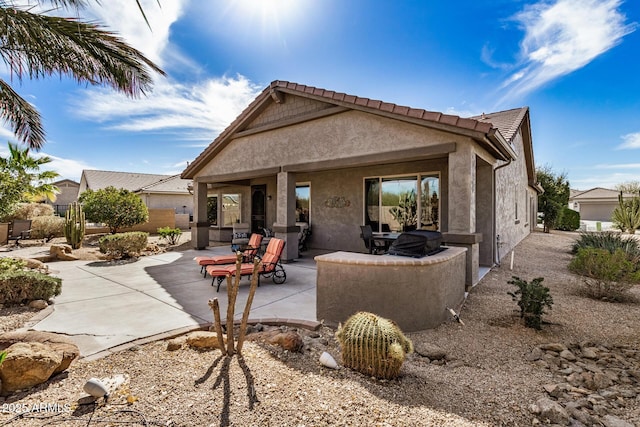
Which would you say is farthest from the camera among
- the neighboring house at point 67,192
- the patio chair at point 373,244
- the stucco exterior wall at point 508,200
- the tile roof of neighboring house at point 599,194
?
the neighboring house at point 67,192

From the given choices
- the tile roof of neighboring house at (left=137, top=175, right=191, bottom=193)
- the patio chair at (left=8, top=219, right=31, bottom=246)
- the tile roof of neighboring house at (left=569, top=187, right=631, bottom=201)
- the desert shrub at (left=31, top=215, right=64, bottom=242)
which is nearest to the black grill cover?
the patio chair at (left=8, top=219, right=31, bottom=246)

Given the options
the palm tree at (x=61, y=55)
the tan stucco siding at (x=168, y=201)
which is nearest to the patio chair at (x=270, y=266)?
the palm tree at (x=61, y=55)

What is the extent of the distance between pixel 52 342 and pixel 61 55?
18.7ft

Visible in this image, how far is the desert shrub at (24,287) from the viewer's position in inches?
207

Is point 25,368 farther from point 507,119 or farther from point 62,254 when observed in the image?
point 507,119

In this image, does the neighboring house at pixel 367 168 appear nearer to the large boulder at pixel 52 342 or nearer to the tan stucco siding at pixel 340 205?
the tan stucco siding at pixel 340 205

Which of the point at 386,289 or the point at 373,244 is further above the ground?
the point at 373,244

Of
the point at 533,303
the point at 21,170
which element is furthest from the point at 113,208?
the point at 533,303

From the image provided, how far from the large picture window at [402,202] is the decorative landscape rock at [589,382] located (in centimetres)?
542

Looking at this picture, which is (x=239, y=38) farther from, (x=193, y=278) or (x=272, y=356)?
(x=272, y=356)

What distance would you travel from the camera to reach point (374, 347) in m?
3.13

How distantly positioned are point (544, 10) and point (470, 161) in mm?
5709

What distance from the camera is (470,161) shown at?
6.41 m

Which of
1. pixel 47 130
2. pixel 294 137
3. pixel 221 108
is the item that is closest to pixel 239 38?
pixel 294 137
